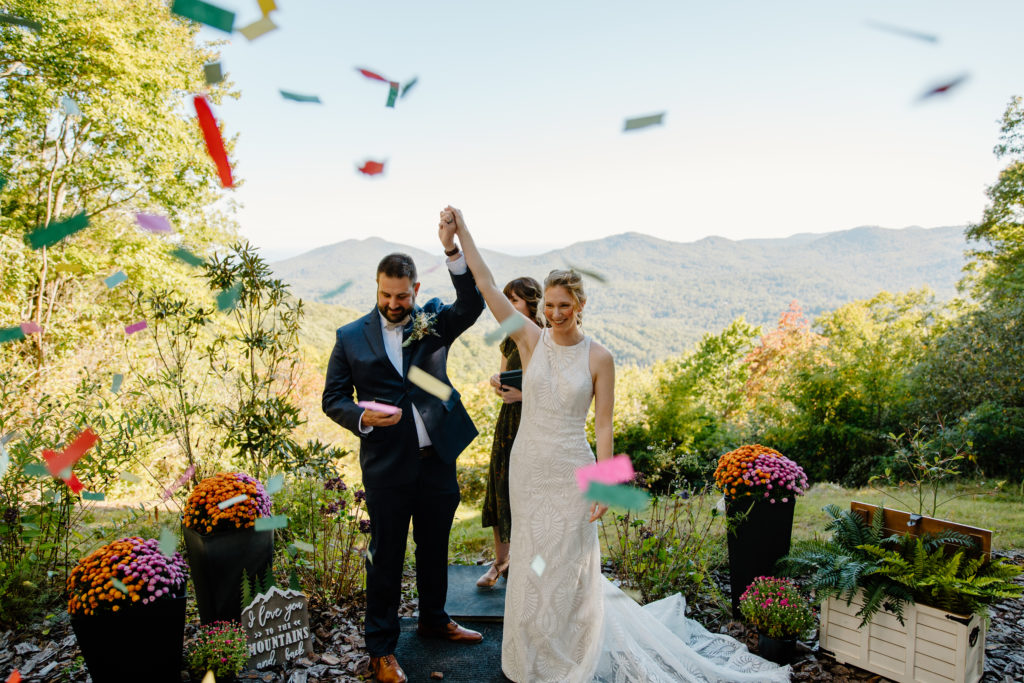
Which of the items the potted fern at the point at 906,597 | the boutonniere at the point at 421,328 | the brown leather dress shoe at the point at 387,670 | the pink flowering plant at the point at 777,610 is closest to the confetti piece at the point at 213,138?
the boutonniere at the point at 421,328

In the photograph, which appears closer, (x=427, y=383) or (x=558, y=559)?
(x=558, y=559)

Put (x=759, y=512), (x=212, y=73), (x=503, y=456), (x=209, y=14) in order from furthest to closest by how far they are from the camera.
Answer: (x=503, y=456) → (x=759, y=512) → (x=212, y=73) → (x=209, y=14)

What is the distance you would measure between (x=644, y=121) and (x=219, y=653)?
130 inches

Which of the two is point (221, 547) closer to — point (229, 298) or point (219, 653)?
point (219, 653)

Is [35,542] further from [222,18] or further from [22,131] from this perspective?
[22,131]

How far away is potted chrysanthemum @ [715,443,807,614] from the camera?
12.3 feet

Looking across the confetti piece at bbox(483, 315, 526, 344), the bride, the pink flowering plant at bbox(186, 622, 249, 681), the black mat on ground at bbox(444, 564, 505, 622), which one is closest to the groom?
the confetti piece at bbox(483, 315, 526, 344)

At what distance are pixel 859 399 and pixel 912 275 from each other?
61.3 metres

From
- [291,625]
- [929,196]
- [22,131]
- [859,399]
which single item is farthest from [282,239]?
[859,399]

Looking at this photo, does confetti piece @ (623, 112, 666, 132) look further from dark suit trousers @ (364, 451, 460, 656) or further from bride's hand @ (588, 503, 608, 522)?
dark suit trousers @ (364, 451, 460, 656)

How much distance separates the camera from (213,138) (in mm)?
3061

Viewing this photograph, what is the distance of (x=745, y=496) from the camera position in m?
3.82

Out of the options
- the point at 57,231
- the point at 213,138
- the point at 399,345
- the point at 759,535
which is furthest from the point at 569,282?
the point at 57,231

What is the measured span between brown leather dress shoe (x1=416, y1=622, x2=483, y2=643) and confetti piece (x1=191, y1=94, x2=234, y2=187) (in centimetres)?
269
